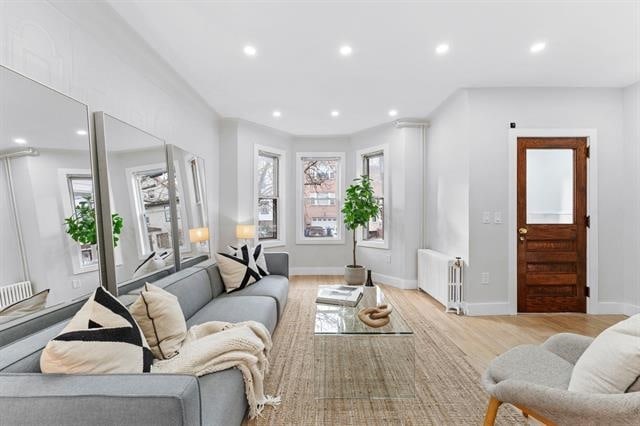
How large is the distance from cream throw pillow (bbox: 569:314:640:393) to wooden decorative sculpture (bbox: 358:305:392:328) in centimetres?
110

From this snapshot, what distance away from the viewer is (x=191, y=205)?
11.6 feet

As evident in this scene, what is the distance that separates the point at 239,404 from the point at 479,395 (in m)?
1.59

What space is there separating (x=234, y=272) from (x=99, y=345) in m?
2.08

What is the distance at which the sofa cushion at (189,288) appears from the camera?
7.88ft

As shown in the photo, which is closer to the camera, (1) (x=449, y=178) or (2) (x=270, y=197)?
(1) (x=449, y=178)

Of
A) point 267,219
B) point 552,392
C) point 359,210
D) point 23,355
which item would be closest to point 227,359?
point 23,355

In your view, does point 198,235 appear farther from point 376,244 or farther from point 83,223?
point 376,244

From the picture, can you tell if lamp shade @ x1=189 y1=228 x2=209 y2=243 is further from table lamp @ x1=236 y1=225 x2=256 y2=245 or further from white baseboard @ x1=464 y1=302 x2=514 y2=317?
white baseboard @ x1=464 y1=302 x2=514 y2=317

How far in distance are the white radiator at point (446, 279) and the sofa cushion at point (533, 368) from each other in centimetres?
207

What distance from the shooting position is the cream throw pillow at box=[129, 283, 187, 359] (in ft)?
5.65

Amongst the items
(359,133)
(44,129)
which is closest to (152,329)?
(44,129)

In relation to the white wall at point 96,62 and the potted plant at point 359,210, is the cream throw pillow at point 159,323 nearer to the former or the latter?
the white wall at point 96,62

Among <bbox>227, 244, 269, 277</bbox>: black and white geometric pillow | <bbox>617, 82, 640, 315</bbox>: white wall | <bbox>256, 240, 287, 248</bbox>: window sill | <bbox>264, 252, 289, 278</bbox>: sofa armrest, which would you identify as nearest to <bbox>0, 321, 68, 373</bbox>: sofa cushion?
<bbox>227, 244, 269, 277</bbox>: black and white geometric pillow

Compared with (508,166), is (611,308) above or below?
below
